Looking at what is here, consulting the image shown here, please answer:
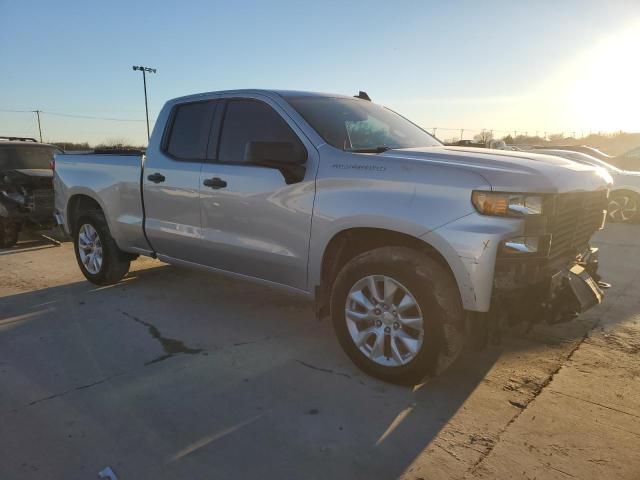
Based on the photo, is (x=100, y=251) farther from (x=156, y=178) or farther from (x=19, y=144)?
(x=19, y=144)

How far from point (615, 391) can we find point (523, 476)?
4.00ft

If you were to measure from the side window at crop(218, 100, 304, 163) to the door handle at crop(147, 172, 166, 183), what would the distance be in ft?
2.33

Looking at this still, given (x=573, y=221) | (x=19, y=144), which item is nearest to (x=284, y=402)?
(x=573, y=221)

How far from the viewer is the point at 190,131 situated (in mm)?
4645

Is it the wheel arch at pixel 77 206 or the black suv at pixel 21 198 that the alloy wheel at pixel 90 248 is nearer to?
the wheel arch at pixel 77 206

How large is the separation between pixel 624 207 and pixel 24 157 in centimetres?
1090

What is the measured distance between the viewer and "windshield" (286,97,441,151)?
12.5 ft

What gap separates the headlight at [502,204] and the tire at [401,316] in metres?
0.46

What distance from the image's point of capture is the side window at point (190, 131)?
4.49m

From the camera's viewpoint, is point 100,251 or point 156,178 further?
point 100,251

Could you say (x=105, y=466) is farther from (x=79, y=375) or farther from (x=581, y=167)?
(x=581, y=167)

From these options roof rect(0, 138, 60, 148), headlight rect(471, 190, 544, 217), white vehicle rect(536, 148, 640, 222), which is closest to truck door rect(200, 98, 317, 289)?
headlight rect(471, 190, 544, 217)

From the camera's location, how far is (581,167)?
3531 millimetres

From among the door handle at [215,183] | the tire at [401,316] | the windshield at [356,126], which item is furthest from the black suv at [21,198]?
the tire at [401,316]
